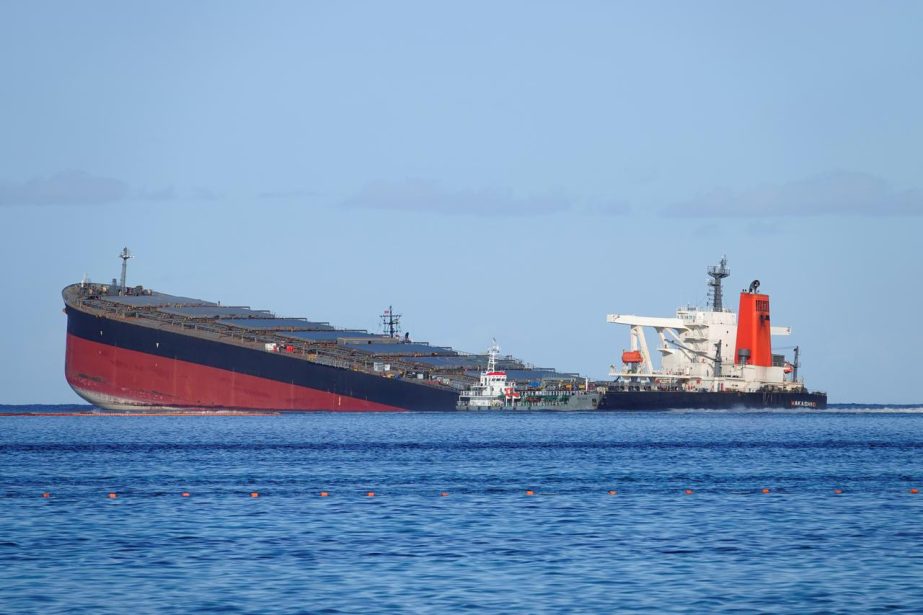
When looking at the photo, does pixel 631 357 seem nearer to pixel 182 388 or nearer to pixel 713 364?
pixel 713 364

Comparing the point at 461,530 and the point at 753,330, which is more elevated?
the point at 753,330

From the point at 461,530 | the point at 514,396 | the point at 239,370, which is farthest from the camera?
the point at 514,396

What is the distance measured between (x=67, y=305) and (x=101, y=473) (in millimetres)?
79807

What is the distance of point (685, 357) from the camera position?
142750 millimetres

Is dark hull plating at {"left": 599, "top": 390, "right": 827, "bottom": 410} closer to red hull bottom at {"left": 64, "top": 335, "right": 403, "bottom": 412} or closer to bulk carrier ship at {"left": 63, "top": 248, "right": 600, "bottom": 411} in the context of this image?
bulk carrier ship at {"left": 63, "top": 248, "right": 600, "bottom": 411}

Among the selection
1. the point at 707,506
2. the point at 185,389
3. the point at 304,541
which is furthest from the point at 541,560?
the point at 185,389

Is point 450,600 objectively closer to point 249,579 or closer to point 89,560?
point 249,579

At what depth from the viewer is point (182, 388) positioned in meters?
126

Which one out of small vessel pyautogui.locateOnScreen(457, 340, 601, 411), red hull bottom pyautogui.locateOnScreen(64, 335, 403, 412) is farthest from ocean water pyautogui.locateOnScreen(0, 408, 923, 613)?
small vessel pyautogui.locateOnScreen(457, 340, 601, 411)

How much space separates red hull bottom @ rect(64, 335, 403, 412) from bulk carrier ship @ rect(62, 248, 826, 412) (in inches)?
4.2

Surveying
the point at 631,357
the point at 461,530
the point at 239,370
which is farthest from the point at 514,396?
the point at 461,530

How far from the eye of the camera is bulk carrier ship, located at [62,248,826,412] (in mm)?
124938

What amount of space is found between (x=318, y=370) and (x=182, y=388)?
11.6 meters

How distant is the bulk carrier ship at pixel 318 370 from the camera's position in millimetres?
124938
